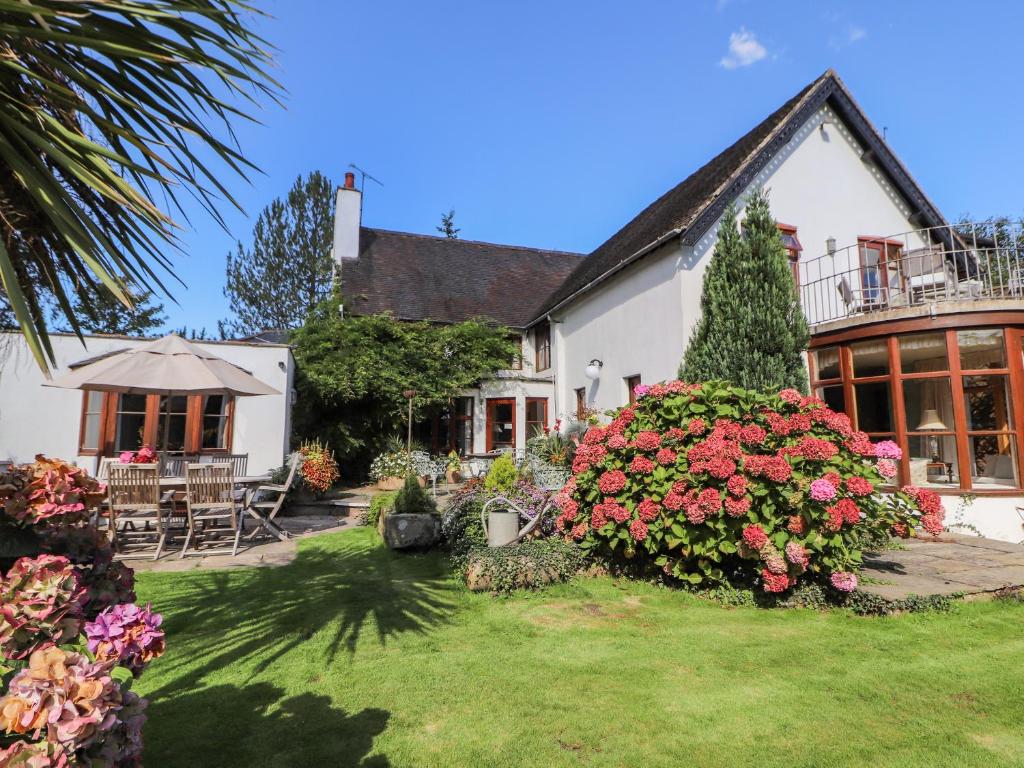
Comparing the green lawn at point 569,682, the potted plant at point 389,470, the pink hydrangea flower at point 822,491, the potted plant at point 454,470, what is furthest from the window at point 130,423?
the pink hydrangea flower at point 822,491

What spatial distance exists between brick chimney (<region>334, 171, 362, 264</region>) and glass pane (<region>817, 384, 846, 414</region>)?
15569mm

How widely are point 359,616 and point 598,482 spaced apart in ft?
9.38

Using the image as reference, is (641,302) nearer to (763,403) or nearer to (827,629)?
(763,403)

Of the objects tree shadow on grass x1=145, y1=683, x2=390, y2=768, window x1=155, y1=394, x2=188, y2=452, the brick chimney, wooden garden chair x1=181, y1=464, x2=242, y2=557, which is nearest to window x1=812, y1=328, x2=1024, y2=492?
tree shadow on grass x1=145, y1=683, x2=390, y2=768

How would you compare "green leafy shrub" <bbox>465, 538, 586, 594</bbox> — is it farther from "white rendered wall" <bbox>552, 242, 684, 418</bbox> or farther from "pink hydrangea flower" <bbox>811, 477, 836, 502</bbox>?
"white rendered wall" <bbox>552, 242, 684, 418</bbox>

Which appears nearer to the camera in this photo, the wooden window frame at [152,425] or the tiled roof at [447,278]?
the wooden window frame at [152,425]

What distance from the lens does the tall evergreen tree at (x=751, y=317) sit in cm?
971

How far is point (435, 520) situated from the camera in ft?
25.3

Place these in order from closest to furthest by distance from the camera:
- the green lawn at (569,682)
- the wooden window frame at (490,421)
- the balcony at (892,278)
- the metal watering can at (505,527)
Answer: the green lawn at (569,682) < the metal watering can at (505,527) < the balcony at (892,278) < the wooden window frame at (490,421)

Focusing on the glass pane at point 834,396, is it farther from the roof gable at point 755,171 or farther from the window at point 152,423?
the window at point 152,423

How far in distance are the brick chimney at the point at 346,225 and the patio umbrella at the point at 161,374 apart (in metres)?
11.7

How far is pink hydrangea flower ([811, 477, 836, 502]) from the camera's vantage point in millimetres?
4750

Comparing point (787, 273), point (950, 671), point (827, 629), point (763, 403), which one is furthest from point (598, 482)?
point (787, 273)

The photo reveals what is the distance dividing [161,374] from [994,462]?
13377mm
